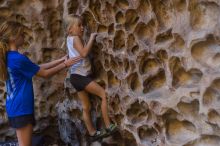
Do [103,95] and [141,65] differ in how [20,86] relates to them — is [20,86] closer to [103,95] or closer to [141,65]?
[103,95]

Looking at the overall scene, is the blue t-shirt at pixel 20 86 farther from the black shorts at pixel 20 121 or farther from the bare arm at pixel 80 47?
the bare arm at pixel 80 47

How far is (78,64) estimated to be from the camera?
12.7 ft

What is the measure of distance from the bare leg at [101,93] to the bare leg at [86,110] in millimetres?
109

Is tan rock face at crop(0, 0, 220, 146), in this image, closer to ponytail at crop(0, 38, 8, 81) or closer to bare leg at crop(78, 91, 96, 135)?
bare leg at crop(78, 91, 96, 135)

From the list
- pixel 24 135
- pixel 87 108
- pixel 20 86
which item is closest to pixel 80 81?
pixel 87 108

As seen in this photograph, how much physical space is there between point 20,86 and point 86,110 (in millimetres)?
716

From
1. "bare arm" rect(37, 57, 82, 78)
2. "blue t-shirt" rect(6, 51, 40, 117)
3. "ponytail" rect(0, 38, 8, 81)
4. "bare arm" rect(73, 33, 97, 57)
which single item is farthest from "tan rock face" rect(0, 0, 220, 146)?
"ponytail" rect(0, 38, 8, 81)

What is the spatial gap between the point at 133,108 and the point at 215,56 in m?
0.99

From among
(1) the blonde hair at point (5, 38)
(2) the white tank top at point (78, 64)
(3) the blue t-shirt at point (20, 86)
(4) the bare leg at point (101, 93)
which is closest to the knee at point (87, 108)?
(4) the bare leg at point (101, 93)

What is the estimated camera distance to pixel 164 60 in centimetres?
320

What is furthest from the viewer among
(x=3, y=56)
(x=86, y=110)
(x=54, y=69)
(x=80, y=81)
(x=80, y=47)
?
(x=86, y=110)

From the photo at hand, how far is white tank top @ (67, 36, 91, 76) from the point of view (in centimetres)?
384

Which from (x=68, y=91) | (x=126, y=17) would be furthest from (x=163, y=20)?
(x=68, y=91)

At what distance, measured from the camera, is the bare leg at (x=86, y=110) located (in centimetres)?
396
